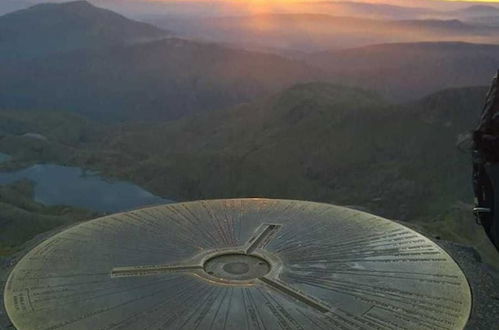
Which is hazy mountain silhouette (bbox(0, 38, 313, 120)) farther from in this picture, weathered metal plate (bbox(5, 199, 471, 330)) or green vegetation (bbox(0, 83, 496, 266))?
weathered metal plate (bbox(5, 199, 471, 330))

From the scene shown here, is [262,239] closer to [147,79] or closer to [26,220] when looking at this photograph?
[26,220]

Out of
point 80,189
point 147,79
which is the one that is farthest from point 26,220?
point 147,79

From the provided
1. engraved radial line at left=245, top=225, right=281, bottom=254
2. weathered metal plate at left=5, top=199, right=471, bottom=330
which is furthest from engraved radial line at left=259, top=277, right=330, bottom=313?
engraved radial line at left=245, top=225, right=281, bottom=254

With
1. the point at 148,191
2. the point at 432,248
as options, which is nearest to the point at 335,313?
the point at 432,248

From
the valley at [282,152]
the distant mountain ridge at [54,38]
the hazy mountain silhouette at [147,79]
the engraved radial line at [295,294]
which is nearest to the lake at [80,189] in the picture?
the valley at [282,152]

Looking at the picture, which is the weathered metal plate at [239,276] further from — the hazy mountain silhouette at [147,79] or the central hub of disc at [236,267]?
the hazy mountain silhouette at [147,79]
